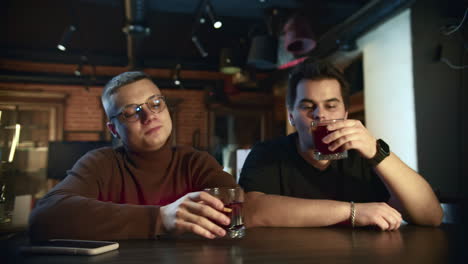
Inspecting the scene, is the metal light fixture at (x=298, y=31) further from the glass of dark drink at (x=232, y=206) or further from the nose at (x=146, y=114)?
the glass of dark drink at (x=232, y=206)

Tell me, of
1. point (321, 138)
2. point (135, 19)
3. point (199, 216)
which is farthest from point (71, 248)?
point (135, 19)

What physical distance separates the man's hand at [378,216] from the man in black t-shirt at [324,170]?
0.19ft

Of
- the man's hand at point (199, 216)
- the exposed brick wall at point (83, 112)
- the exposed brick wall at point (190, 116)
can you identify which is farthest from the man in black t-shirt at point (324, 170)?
the exposed brick wall at point (190, 116)

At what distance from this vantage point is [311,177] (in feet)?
5.36

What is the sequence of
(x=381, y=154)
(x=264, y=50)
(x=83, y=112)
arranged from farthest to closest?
(x=83, y=112) < (x=264, y=50) < (x=381, y=154)

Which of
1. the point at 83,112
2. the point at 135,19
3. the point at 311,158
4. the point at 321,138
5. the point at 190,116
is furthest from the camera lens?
the point at 190,116

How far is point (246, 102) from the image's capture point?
27.2 ft

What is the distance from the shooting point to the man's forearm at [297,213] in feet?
3.97

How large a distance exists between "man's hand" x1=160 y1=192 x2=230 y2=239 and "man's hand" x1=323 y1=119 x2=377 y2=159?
0.57m

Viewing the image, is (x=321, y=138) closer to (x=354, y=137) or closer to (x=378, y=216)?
(x=354, y=137)

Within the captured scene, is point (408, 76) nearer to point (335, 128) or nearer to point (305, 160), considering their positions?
point (305, 160)

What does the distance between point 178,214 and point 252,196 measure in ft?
1.44

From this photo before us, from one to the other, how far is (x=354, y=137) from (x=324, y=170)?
361 mm

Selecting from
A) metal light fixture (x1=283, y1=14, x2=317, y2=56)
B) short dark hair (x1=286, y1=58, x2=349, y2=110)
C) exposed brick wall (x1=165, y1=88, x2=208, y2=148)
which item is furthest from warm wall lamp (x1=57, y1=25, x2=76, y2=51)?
exposed brick wall (x1=165, y1=88, x2=208, y2=148)
